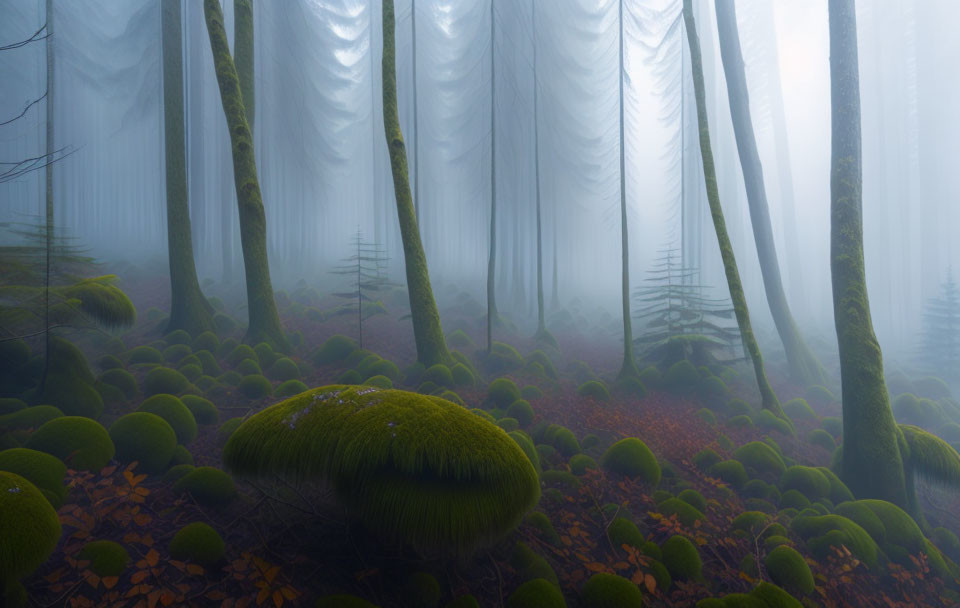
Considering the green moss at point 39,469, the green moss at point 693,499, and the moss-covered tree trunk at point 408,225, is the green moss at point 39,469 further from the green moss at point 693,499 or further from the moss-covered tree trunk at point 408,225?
the green moss at point 693,499

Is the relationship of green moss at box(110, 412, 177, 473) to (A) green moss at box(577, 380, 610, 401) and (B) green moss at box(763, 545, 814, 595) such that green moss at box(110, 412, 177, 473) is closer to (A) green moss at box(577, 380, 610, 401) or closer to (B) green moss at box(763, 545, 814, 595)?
(B) green moss at box(763, 545, 814, 595)

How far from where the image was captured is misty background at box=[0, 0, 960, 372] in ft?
46.6

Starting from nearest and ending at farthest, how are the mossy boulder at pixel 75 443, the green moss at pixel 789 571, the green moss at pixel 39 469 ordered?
the green moss at pixel 39 469 < the mossy boulder at pixel 75 443 < the green moss at pixel 789 571

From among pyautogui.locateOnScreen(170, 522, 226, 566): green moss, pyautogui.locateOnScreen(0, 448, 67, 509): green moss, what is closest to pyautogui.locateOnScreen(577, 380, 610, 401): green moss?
pyautogui.locateOnScreen(170, 522, 226, 566): green moss

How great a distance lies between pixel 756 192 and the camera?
12.2 meters

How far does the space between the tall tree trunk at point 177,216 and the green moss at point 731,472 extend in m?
9.96

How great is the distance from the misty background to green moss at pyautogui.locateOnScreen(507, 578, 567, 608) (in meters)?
8.74

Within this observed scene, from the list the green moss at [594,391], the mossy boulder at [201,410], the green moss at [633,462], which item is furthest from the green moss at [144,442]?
the green moss at [594,391]

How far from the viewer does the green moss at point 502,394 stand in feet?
24.7

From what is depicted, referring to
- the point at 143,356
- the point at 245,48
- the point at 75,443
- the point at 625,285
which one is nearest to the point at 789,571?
the point at 75,443

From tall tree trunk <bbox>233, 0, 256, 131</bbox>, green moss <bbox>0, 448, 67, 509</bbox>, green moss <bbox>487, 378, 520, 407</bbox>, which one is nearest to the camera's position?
green moss <bbox>0, 448, 67, 509</bbox>

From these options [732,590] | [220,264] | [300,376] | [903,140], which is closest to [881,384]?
[732,590]

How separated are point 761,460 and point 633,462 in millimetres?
2572

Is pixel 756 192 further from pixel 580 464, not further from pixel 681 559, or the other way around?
pixel 681 559
